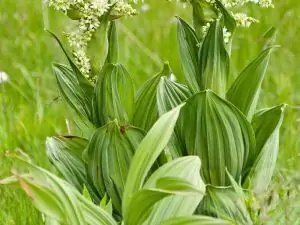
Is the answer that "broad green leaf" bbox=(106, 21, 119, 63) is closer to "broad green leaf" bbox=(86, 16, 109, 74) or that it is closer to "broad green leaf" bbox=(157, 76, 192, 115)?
"broad green leaf" bbox=(86, 16, 109, 74)

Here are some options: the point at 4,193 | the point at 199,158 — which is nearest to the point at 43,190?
the point at 199,158

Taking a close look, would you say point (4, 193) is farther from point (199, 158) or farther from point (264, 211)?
point (264, 211)

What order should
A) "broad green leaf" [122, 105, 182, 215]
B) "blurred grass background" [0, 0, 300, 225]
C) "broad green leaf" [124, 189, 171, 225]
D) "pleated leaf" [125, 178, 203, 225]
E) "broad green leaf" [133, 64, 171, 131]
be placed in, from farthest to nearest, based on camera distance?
"blurred grass background" [0, 0, 300, 225] → "broad green leaf" [133, 64, 171, 131] → "broad green leaf" [122, 105, 182, 215] → "broad green leaf" [124, 189, 171, 225] → "pleated leaf" [125, 178, 203, 225]

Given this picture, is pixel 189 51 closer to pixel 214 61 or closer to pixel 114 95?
pixel 214 61

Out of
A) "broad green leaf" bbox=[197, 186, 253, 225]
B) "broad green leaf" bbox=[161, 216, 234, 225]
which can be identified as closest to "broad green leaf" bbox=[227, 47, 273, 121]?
"broad green leaf" bbox=[197, 186, 253, 225]

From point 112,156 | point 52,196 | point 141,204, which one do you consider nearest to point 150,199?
point 141,204

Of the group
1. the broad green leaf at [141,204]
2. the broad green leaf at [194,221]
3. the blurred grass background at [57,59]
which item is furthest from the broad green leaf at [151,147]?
the blurred grass background at [57,59]
